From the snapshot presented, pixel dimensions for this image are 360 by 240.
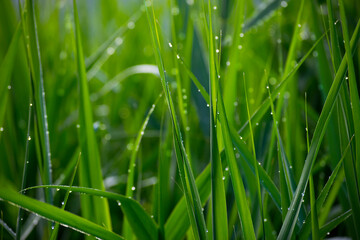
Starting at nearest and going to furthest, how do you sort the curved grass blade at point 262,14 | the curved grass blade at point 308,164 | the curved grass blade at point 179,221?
1. the curved grass blade at point 308,164
2. the curved grass blade at point 179,221
3. the curved grass blade at point 262,14

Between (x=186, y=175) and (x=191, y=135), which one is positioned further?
(x=191, y=135)

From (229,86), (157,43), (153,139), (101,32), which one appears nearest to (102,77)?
(153,139)

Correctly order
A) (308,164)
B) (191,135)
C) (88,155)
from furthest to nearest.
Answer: (191,135), (88,155), (308,164)

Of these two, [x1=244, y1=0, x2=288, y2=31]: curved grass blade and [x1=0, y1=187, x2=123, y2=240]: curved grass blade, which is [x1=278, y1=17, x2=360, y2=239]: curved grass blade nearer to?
[x1=0, y1=187, x2=123, y2=240]: curved grass blade

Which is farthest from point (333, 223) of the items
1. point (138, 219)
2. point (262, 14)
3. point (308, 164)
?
point (262, 14)

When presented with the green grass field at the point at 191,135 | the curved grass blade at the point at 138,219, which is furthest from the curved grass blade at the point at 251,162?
the curved grass blade at the point at 138,219

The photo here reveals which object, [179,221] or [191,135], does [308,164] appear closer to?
[179,221]

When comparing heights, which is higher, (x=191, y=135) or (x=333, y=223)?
(x=191, y=135)

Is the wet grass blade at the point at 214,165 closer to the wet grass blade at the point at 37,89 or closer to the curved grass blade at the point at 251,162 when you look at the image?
the curved grass blade at the point at 251,162
